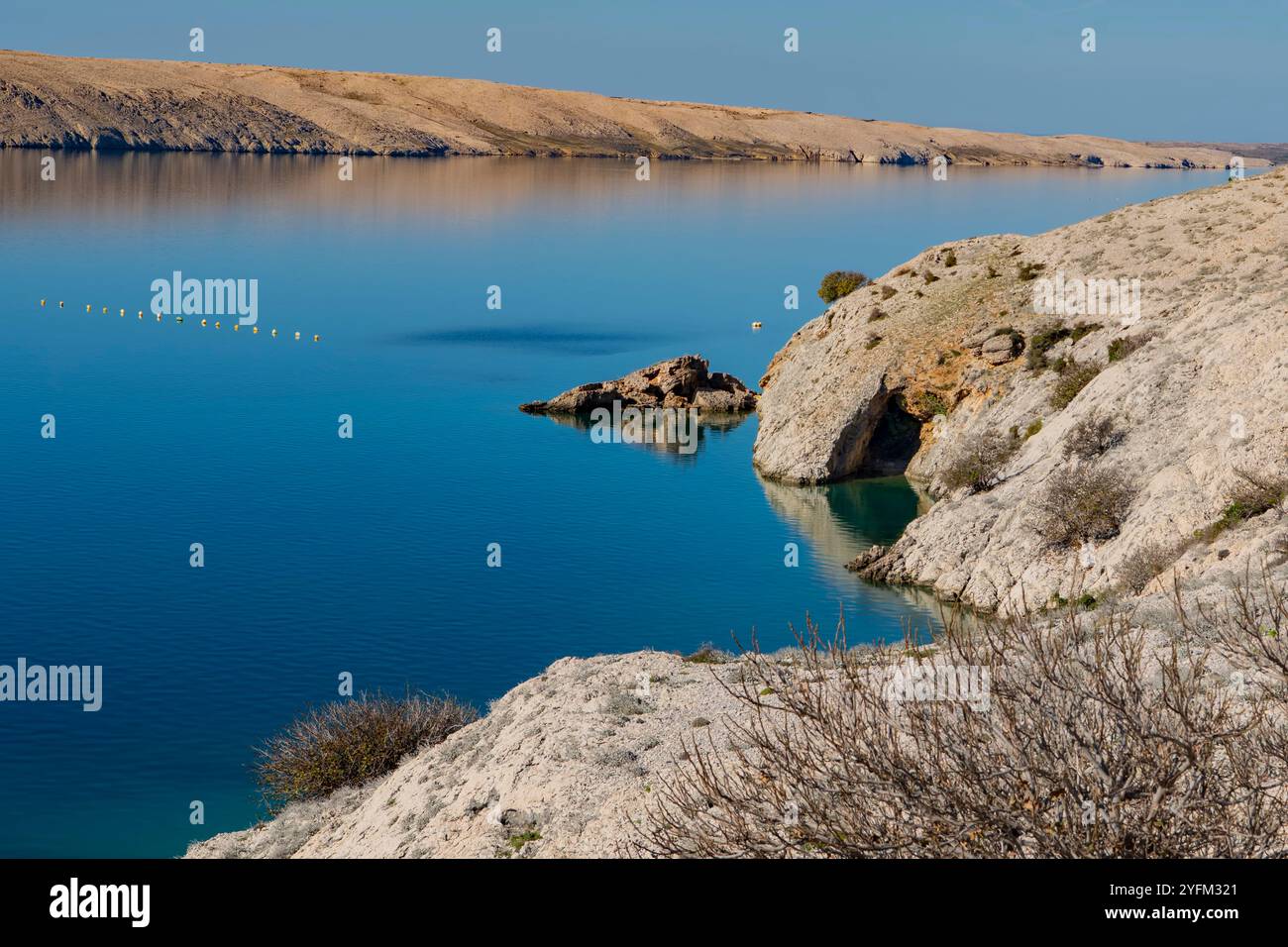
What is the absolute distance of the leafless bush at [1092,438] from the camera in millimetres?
50250

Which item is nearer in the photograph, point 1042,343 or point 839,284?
point 1042,343

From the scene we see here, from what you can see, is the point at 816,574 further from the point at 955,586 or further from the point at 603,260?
the point at 603,260

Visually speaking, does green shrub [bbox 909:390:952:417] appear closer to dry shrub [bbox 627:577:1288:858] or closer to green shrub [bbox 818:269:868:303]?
green shrub [bbox 818:269:868:303]

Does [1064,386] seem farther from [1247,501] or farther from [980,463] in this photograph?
[1247,501]

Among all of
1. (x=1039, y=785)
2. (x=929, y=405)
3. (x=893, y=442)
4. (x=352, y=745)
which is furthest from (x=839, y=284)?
(x=1039, y=785)

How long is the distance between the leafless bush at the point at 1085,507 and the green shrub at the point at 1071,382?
10564 mm

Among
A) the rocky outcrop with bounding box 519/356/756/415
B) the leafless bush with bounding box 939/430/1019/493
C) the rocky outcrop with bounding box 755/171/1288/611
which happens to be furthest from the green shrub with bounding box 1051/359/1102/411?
the rocky outcrop with bounding box 519/356/756/415

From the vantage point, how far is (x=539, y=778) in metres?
23.9

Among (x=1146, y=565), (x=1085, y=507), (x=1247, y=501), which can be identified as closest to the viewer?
(x=1247, y=501)

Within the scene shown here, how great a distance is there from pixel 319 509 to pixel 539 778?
3953 cm

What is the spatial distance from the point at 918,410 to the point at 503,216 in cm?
12368

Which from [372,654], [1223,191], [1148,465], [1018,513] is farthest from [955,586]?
[1223,191]

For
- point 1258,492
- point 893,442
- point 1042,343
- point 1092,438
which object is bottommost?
point 1258,492

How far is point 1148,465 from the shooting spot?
156 ft
